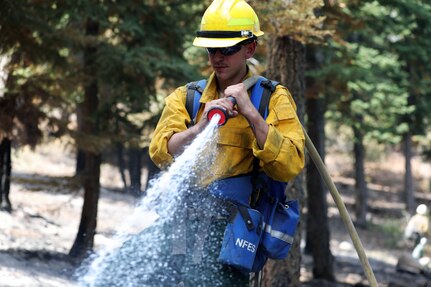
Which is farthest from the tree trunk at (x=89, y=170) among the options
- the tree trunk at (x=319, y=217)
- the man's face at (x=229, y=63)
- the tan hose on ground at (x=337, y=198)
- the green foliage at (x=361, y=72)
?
the man's face at (x=229, y=63)

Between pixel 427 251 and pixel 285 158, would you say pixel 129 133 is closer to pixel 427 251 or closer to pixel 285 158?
pixel 285 158

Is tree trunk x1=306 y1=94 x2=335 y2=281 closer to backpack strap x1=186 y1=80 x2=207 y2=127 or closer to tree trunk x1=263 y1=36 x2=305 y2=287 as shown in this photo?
tree trunk x1=263 y1=36 x2=305 y2=287

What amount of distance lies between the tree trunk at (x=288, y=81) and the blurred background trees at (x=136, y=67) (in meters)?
0.01

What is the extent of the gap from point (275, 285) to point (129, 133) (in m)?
6.36

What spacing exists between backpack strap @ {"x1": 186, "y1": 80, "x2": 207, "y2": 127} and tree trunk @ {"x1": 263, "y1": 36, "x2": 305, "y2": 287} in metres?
4.79

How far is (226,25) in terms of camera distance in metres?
4.59

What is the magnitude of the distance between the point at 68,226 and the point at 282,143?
698 inches

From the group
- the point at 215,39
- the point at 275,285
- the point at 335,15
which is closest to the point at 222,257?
the point at 215,39

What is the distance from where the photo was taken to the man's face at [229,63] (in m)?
4.61

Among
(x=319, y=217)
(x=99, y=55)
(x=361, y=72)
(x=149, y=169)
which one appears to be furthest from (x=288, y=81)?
(x=149, y=169)

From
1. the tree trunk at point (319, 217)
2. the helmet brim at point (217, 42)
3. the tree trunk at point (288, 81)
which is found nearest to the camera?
the helmet brim at point (217, 42)

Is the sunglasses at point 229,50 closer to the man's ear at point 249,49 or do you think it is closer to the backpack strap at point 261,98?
the man's ear at point 249,49

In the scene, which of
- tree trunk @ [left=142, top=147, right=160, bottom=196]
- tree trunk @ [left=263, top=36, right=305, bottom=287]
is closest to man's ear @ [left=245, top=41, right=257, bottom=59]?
tree trunk @ [left=142, top=147, right=160, bottom=196]

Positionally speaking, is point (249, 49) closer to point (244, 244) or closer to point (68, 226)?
point (244, 244)
